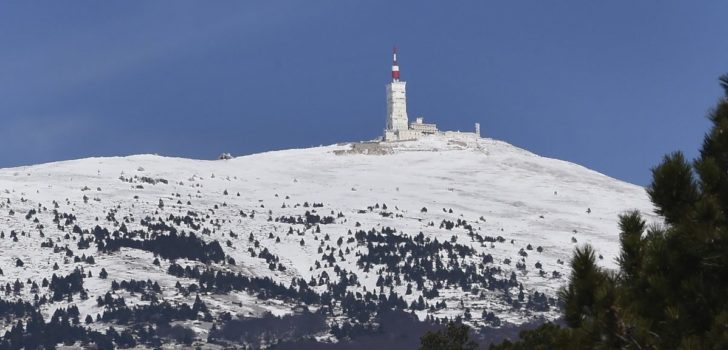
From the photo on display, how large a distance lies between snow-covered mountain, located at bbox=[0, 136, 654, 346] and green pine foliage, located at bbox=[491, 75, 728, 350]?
3763 inches

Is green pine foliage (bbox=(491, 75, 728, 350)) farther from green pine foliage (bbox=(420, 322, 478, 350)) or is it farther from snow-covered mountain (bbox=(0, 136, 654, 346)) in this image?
snow-covered mountain (bbox=(0, 136, 654, 346))

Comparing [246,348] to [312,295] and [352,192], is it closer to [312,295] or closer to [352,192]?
[312,295]

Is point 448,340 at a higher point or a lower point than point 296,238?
lower

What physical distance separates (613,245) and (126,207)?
43499mm

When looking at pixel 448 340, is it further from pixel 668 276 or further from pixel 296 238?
pixel 296 238

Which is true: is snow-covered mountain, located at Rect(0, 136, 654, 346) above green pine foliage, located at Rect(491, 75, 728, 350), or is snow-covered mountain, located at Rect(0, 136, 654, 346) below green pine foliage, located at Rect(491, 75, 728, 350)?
above

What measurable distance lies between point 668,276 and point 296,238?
398 feet

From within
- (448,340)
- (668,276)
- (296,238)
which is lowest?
(668,276)

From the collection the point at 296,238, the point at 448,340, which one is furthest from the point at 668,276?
the point at 296,238

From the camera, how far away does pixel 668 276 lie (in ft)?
67.3

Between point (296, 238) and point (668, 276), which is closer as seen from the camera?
point (668, 276)

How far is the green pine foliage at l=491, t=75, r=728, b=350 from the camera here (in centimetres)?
1880

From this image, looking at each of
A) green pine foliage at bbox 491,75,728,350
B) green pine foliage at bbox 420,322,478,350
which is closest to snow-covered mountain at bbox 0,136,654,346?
green pine foliage at bbox 420,322,478,350

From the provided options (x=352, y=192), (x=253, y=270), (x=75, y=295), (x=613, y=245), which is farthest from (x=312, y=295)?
(x=352, y=192)
